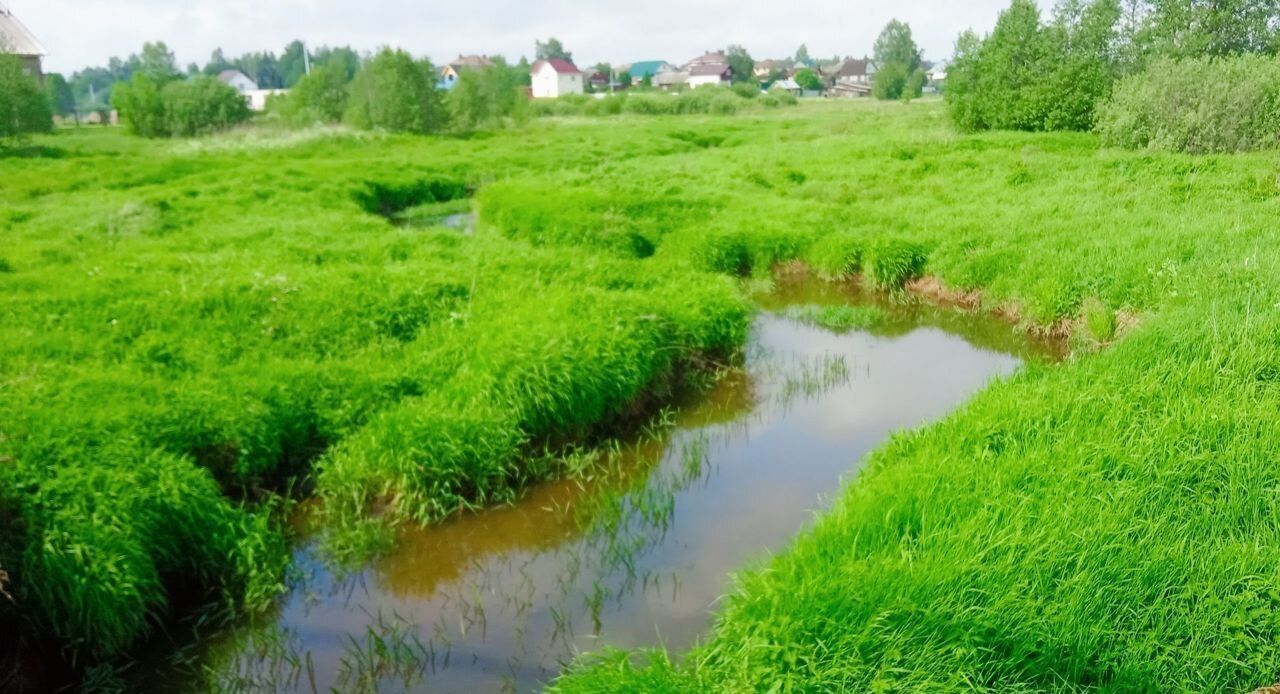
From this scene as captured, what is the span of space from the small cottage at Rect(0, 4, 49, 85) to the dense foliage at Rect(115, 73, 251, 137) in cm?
361

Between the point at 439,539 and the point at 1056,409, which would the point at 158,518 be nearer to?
the point at 439,539

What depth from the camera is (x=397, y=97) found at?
1427 inches

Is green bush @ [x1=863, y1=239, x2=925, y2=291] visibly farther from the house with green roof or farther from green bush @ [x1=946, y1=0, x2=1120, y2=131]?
the house with green roof

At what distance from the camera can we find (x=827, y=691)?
3984 mm

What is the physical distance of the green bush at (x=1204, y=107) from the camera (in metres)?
18.1

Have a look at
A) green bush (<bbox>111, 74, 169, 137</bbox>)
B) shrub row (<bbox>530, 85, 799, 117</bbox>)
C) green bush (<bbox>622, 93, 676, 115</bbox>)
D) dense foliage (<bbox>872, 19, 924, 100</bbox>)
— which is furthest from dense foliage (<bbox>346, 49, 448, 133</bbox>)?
dense foliage (<bbox>872, 19, 924, 100</bbox>)

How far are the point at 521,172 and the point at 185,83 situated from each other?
998 inches

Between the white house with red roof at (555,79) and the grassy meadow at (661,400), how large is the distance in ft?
265

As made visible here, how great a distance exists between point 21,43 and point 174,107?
725 cm

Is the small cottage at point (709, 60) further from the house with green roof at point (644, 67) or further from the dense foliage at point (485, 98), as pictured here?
the dense foliage at point (485, 98)

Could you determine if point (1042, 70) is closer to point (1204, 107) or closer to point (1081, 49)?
point (1081, 49)

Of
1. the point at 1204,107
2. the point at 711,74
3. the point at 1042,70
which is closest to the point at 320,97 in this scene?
the point at 1042,70

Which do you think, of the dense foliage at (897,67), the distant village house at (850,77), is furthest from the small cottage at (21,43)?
the distant village house at (850,77)

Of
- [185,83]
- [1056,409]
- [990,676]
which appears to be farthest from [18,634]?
[185,83]
